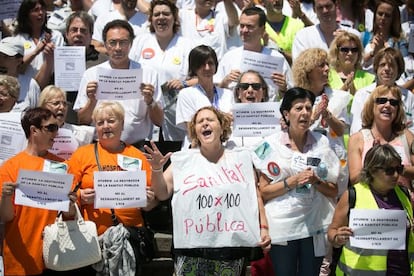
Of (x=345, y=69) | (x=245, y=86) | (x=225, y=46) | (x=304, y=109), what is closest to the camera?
(x=304, y=109)

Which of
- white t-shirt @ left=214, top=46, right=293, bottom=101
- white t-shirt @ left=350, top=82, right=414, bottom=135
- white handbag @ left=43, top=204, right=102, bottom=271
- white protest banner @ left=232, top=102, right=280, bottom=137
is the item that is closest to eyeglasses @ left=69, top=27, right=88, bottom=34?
white t-shirt @ left=214, top=46, right=293, bottom=101

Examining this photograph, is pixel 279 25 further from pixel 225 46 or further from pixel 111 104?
pixel 111 104

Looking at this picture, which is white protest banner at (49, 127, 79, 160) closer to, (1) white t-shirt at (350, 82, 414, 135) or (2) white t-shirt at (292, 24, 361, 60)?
(1) white t-shirt at (350, 82, 414, 135)

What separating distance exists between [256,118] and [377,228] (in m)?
1.84

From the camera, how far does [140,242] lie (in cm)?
810

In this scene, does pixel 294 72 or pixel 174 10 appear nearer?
pixel 294 72

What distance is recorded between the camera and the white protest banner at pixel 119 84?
29.3 ft

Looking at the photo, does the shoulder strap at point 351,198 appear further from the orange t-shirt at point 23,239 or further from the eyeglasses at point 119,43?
the eyeglasses at point 119,43

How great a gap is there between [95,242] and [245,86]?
2.13 metres

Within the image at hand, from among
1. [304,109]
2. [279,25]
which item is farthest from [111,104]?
[279,25]

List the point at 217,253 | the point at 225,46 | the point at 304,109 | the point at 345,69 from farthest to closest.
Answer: the point at 225,46
the point at 345,69
the point at 304,109
the point at 217,253

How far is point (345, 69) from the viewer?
9867mm

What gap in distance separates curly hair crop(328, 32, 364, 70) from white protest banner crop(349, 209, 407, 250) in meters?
2.92

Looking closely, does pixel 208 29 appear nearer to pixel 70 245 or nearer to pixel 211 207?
pixel 211 207
